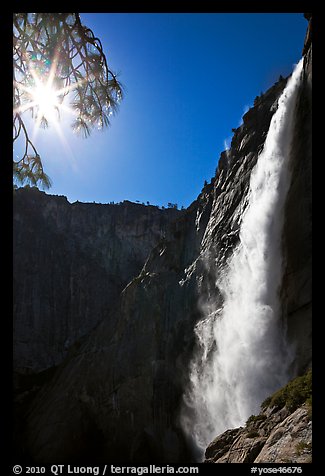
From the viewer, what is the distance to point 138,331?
1109 inches

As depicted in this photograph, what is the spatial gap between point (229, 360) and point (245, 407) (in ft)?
8.68

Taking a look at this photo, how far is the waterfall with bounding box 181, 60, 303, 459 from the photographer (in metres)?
15.3

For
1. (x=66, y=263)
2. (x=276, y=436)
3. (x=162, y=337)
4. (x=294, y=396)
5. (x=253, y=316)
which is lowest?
(x=276, y=436)

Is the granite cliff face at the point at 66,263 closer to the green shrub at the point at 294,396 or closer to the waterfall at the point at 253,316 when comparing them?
the waterfall at the point at 253,316

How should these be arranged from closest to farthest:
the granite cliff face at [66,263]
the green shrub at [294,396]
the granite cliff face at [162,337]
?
the green shrub at [294,396] → the granite cliff face at [162,337] → the granite cliff face at [66,263]

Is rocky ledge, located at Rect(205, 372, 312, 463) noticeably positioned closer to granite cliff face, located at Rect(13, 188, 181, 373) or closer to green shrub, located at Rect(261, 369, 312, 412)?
green shrub, located at Rect(261, 369, 312, 412)

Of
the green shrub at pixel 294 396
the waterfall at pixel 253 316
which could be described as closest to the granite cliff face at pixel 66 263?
the waterfall at pixel 253 316

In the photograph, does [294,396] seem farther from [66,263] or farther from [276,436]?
[66,263]

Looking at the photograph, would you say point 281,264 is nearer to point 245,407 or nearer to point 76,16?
point 245,407

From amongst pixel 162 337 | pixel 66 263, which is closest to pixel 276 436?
pixel 162 337

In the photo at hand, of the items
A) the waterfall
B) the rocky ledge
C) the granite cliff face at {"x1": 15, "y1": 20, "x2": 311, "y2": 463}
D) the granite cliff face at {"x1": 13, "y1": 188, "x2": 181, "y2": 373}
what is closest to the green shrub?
the rocky ledge

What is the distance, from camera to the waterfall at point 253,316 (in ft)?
50.3

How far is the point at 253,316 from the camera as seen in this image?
1669 centimetres

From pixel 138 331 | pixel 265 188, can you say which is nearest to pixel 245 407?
pixel 265 188
